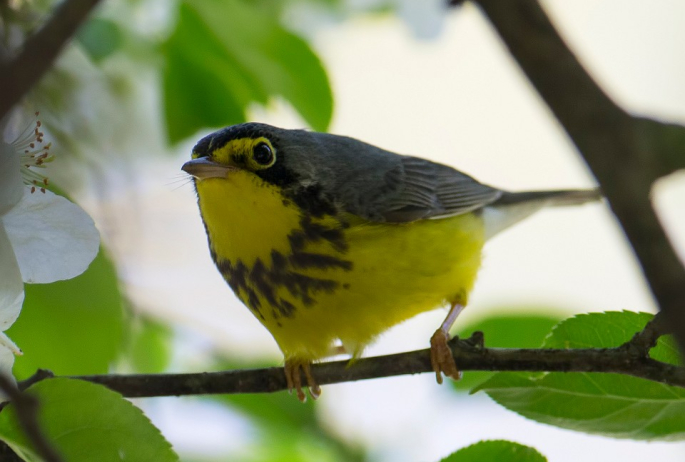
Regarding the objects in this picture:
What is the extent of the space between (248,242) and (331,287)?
0.99 feet

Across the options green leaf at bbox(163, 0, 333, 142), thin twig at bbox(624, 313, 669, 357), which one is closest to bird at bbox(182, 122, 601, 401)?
green leaf at bbox(163, 0, 333, 142)

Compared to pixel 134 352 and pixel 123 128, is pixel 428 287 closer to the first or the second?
pixel 134 352

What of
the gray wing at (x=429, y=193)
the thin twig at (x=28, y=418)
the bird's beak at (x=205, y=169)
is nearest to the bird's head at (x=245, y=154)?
the bird's beak at (x=205, y=169)

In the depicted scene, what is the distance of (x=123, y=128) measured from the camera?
9.76 feet

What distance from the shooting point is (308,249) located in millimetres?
2600

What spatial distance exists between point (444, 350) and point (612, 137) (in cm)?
191

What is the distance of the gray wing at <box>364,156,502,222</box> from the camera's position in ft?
9.84

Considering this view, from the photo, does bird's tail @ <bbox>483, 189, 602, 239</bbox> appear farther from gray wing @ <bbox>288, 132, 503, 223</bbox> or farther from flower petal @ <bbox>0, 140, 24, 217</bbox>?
flower petal @ <bbox>0, 140, 24, 217</bbox>

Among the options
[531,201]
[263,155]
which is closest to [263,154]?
[263,155]

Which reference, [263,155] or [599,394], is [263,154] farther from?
[599,394]

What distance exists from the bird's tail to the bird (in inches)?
38.5

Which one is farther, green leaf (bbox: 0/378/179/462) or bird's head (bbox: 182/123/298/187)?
bird's head (bbox: 182/123/298/187)

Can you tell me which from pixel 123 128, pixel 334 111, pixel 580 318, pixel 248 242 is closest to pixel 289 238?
pixel 248 242

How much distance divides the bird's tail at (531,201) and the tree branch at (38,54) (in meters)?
3.15
